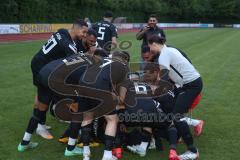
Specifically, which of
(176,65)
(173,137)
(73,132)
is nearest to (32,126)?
(73,132)

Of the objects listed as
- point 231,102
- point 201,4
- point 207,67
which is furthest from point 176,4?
point 231,102

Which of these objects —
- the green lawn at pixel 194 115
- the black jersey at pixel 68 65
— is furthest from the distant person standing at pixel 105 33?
the black jersey at pixel 68 65

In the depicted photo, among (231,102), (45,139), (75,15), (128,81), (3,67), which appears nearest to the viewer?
(128,81)

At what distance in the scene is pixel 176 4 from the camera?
83.1 metres

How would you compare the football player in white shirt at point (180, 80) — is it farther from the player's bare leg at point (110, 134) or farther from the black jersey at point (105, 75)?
the player's bare leg at point (110, 134)

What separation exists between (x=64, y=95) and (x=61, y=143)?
2.61 feet

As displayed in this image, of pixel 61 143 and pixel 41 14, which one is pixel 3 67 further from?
pixel 41 14

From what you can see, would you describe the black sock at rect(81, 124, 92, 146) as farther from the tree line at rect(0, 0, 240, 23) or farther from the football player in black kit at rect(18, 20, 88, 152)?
the tree line at rect(0, 0, 240, 23)

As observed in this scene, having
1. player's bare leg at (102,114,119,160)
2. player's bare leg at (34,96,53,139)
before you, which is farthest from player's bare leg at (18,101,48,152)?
player's bare leg at (102,114,119,160)

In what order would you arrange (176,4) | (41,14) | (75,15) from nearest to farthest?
1. (41,14)
2. (75,15)
3. (176,4)

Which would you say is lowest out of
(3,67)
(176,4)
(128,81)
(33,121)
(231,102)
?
(176,4)

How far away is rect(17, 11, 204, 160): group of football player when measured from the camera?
19.1 feet

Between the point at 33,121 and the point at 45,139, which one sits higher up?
the point at 33,121

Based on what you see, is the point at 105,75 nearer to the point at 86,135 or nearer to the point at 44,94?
the point at 86,135
